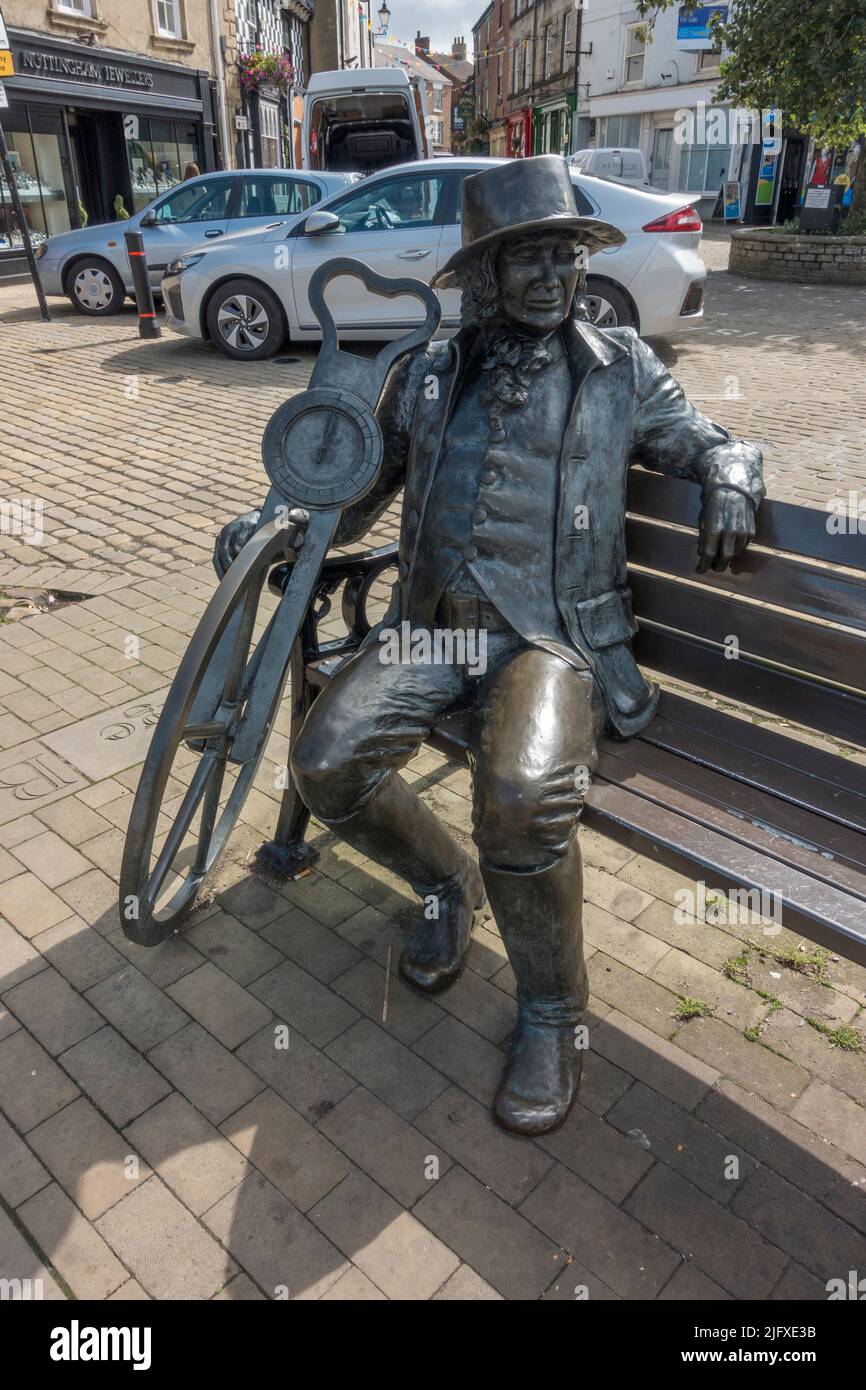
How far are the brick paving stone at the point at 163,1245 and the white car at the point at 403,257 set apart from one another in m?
8.45

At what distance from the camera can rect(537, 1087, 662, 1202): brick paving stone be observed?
2.18m

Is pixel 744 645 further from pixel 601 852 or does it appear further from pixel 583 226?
pixel 583 226

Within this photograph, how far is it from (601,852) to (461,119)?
75311 mm

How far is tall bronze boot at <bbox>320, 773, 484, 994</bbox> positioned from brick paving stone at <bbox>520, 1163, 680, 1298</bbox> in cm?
63

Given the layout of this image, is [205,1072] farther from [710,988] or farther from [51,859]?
[710,988]

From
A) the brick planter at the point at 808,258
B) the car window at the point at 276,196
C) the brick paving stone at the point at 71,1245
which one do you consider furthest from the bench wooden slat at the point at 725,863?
the brick planter at the point at 808,258

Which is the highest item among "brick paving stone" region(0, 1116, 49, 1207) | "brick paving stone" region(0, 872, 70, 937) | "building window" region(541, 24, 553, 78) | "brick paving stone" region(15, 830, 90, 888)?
"building window" region(541, 24, 553, 78)

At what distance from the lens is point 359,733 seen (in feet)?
7.73

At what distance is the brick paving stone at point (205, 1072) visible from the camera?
2.36 meters

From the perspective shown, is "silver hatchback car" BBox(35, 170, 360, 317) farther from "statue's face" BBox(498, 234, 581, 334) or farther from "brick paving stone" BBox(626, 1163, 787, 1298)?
"brick paving stone" BBox(626, 1163, 787, 1298)

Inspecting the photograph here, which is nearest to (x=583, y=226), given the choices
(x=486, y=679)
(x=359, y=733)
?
(x=486, y=679)

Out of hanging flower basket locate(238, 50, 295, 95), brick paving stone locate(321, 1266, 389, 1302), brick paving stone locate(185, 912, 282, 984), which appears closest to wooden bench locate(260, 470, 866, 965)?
brick paving stone locate(185, 912, 282, 984)

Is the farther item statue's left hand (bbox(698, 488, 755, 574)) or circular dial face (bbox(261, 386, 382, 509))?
circular dial face (bbox(261, 386, 382, 509))

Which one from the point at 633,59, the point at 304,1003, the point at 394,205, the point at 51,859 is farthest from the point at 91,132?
the point at 633,59
